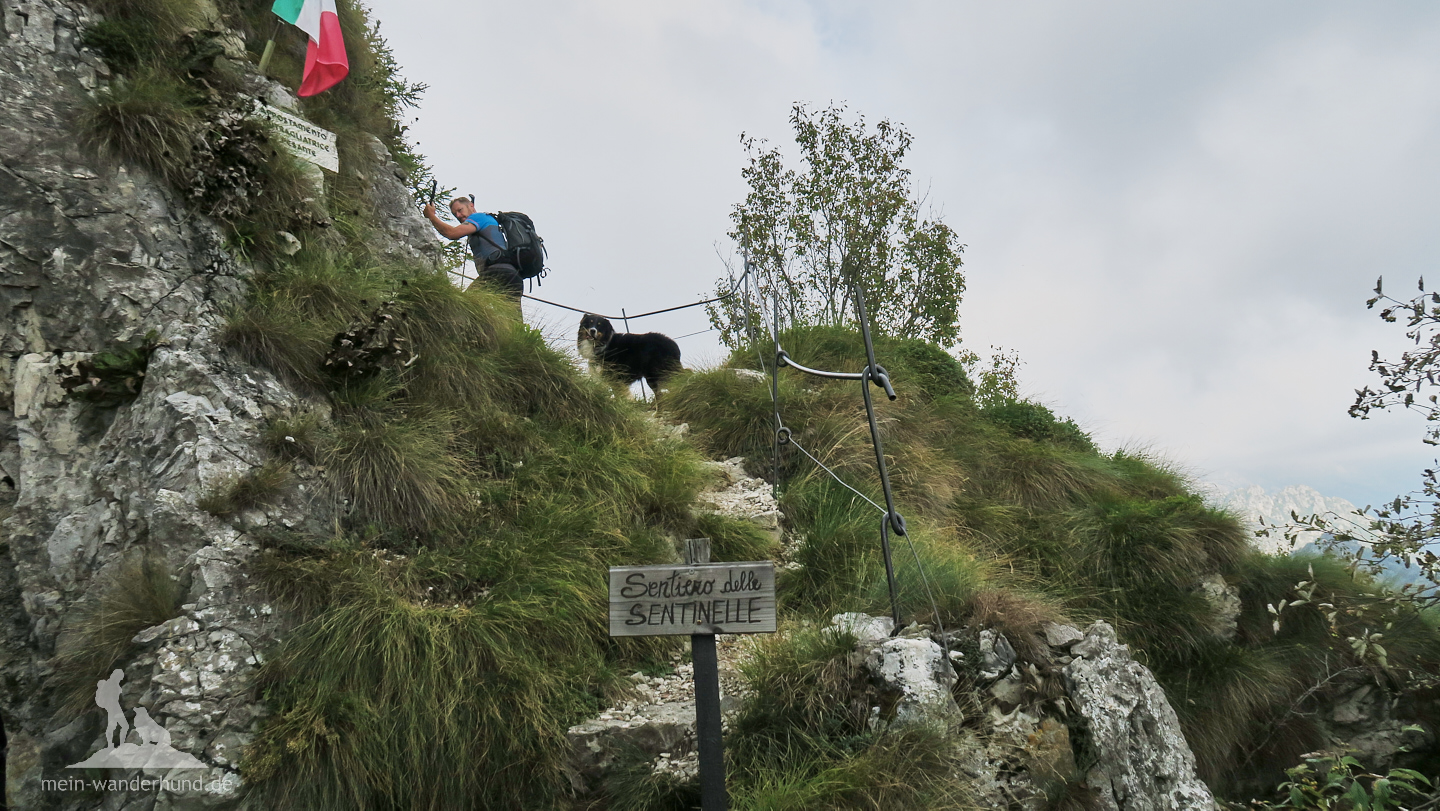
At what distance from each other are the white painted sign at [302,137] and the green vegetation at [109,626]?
3.69m

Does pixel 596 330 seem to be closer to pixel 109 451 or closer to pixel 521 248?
pixel 521 248

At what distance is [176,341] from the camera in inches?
184

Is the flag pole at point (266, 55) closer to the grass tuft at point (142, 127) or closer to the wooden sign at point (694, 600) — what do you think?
the grass tuft at point (142, 127)

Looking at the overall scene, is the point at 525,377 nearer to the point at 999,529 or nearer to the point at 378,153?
the point at 378,153

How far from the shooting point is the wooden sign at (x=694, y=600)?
3.47m

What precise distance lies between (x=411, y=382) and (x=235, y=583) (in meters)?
2.00

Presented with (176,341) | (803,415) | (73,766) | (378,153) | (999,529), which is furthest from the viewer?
(378,153)

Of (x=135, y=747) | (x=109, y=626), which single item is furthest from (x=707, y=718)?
(x=109, y=626)

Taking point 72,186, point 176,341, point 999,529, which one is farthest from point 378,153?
point 999,529

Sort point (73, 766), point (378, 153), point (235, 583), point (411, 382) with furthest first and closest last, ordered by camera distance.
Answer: point (378, 153), point (411, 382), point (235, 583), point (73, 766)

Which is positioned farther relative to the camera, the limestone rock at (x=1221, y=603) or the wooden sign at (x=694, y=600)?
the limestone rock at (x=1221, y=603)

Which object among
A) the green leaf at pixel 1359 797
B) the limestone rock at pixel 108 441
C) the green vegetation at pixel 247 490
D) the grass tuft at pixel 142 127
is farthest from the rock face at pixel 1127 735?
the grass tuft at pixel 142 127

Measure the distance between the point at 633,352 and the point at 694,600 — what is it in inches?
230

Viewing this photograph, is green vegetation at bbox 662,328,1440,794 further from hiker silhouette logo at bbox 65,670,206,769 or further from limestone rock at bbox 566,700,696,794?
hiker silhouette logo at bbox 65,670,206,769
